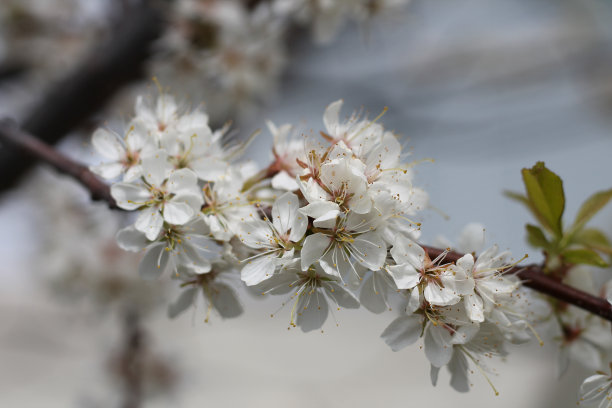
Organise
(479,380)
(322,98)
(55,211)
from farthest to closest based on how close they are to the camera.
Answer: (479,380), (322,98), (55,211)

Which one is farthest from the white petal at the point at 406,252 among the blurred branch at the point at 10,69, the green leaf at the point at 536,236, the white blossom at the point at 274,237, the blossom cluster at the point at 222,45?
the blurred branch at the point at 10,69

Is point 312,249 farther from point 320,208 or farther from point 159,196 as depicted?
point 159,196

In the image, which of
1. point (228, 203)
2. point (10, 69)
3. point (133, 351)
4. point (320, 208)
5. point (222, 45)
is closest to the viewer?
point (320, 208)

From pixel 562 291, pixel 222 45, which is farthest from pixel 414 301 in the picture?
pixel 222 45

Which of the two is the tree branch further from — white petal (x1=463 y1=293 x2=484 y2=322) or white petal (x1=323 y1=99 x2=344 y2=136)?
white petal (x1=323 y1=99 x2=344 y2=136)

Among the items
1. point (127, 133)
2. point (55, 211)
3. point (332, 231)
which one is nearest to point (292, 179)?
point (332, 231)

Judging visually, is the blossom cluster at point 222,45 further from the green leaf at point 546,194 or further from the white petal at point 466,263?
the white petal at point 466,263

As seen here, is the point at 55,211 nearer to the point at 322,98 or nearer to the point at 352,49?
the point at 322,98
